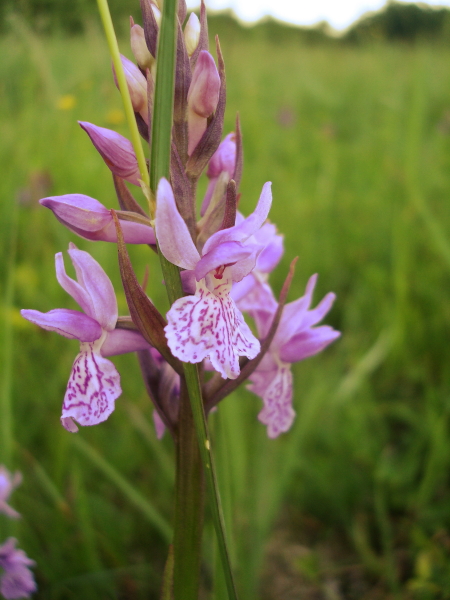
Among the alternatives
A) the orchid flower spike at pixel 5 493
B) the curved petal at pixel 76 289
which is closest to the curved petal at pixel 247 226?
the curved petal at pixel 76 289

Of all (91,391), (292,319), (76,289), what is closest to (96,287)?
(76,289)

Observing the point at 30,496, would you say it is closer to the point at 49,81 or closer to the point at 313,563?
the point at 313,563

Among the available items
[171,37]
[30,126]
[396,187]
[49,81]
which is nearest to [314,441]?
[171,37]

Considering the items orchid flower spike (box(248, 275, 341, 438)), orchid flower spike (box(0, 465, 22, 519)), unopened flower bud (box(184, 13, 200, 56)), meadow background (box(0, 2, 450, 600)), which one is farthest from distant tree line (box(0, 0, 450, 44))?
orchid flower spike (box(0, 465, 22, 519))

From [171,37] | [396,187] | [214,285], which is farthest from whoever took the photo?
[396,187]

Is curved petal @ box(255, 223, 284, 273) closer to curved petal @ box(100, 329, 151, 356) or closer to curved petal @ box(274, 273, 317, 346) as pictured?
curved petal @ box(274, 273, 317, 346)

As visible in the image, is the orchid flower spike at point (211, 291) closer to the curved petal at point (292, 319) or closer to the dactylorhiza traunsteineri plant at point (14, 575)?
the curved petal at point (292, 319)
